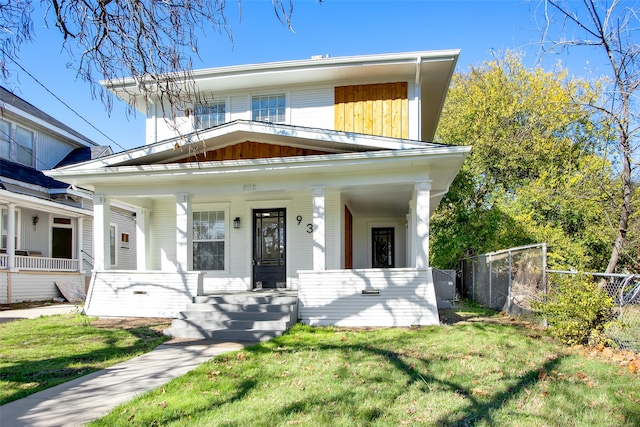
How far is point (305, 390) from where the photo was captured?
473cm

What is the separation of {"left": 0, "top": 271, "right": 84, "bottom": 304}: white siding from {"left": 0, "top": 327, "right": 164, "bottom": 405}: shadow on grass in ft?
28.3

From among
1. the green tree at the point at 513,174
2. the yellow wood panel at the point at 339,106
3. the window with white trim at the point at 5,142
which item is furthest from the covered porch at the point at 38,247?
the green tree at the point at 513,174

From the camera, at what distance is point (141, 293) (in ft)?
32.4

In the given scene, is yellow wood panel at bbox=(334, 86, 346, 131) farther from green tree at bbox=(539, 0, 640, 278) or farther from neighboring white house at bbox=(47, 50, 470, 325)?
green tree at bbox=(539, 0, 640, 278)

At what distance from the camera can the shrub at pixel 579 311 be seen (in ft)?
22.0

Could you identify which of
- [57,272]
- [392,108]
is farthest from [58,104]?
[57,272]

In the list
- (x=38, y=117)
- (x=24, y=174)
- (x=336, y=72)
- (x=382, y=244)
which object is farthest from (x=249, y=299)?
(x=38, y=117)

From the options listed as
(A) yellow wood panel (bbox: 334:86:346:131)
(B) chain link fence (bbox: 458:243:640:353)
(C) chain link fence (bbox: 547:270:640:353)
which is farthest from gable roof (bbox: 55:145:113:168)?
(C) chain link fence (bbox: 547:270:640:353)

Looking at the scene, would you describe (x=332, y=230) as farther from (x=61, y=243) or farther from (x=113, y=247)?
(x=113, y=247)

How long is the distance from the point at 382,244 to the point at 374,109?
645cm

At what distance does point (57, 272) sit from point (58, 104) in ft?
34.1

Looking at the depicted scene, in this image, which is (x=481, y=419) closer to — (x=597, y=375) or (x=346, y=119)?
(x=597, y=375)

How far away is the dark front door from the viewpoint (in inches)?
450

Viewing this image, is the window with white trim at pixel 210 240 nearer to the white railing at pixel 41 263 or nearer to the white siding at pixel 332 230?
the white siding at pixel 332 230
